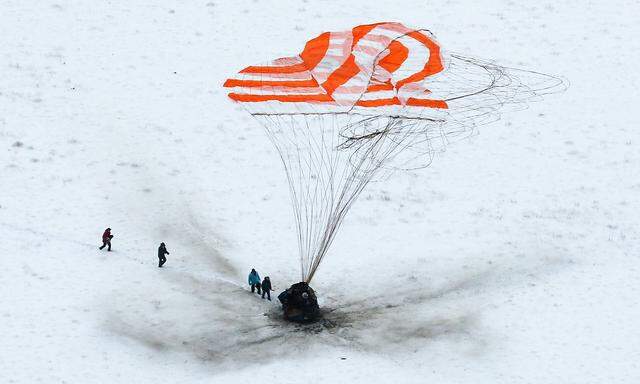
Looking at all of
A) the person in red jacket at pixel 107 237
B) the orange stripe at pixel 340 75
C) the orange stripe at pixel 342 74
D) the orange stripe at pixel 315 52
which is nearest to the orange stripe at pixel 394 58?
the orange stripe at pixel 342 74

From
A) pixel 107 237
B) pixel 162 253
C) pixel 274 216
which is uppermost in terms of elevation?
pixel 107 237

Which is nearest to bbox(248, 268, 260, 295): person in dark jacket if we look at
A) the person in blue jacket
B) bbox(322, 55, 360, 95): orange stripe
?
the person in blue jacket

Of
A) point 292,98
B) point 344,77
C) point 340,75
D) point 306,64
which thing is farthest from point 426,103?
point 292,98

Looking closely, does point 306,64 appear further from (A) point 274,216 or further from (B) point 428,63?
(B) point 428,63

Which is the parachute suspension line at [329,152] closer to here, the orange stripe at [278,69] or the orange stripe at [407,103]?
the orange stripe at [407,103]

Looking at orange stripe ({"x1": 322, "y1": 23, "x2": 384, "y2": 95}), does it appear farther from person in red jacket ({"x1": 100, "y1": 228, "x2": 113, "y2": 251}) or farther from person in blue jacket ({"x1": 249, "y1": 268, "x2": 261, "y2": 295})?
person in red jacket ({"x1": 100, "y1": 228, "x2": 113, "y2": 251})
